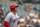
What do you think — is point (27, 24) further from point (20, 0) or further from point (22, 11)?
point (20, 0)

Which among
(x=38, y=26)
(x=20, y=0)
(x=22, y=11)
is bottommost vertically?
(x=38, y=26)

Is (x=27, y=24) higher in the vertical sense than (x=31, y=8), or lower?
lower

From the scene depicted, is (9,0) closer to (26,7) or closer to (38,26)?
(26,7)

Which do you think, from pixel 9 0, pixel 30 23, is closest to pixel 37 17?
pixel 30 23

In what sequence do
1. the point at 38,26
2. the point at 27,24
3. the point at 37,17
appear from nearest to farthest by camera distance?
the point at 27,24 → the point at 38,26 → the point at 37,17

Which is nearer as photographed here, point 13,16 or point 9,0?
point 13,16

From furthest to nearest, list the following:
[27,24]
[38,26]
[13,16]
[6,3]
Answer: [6,3], [38,26], [27,24], [13,16]

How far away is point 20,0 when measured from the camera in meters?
11.2

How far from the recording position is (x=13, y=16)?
406 centimetres

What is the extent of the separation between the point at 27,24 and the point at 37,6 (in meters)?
3.60

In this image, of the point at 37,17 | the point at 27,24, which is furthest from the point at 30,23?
the point at 37,17

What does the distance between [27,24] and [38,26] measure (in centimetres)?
92

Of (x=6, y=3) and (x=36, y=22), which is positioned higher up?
(x=6, y=3)

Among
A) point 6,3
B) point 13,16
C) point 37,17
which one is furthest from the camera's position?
point 6,3
